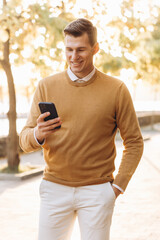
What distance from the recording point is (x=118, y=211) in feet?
22.0

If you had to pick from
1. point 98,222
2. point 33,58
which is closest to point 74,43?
point 98,222

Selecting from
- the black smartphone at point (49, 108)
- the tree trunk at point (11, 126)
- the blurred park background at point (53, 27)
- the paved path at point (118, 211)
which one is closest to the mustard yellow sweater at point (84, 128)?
the black smartphone at point (49, 108)

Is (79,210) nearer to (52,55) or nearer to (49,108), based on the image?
(49,108)

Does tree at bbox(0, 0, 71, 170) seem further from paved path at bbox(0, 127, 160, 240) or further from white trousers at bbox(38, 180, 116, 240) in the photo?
white trousers at bbox(38, 180, 116, 240)

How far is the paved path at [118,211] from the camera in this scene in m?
5.53

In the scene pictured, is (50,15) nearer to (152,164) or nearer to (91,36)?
(152,164)

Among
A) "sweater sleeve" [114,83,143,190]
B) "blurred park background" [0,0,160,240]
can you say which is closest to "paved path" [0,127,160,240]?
"blurred park background" [0,0,160,240]

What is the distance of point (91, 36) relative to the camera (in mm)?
2609

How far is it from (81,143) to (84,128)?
0.32ft

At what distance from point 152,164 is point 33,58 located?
4.70 m

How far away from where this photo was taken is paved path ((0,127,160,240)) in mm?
5531

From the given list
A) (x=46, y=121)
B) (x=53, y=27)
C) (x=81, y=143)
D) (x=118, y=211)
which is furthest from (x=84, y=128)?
(x=53, y=27)

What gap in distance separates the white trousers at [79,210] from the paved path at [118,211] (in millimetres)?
2823

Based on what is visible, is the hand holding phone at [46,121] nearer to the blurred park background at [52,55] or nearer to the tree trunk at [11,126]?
the blurred park background at [52,55]
